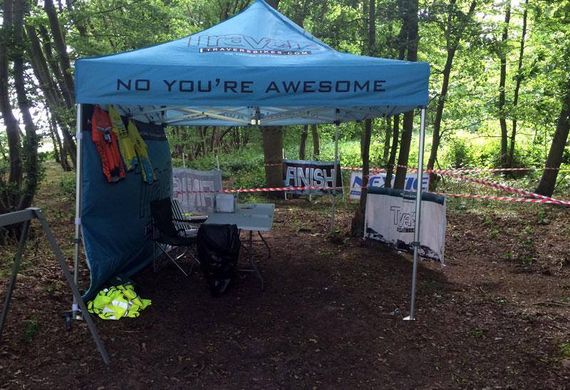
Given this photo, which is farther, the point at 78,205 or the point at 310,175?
the point at 310,175

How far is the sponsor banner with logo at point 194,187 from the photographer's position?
8742 millimetres

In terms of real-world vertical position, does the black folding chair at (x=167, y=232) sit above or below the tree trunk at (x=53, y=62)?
below

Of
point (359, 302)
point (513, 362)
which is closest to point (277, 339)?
point (359, 302)

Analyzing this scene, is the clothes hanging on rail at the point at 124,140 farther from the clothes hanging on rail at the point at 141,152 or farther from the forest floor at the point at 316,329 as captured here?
the forest floor at the point at 316,329

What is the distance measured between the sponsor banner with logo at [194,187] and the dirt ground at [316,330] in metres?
3.04

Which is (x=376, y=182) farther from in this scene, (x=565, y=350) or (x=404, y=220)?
(x=565, y=350)

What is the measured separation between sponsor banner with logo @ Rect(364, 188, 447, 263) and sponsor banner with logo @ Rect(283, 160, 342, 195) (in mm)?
3435

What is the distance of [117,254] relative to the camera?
15.2 feet

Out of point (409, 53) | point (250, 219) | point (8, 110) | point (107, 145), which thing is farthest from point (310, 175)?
point (107, 145)

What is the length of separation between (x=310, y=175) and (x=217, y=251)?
245 inches

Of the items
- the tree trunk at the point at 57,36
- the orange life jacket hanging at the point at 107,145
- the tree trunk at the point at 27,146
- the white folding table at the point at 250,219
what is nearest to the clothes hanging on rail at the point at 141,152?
the orange life jacket hanging at the point at 107,145

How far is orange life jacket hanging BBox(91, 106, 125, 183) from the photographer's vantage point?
4195 mm

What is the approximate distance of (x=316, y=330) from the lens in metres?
3.84

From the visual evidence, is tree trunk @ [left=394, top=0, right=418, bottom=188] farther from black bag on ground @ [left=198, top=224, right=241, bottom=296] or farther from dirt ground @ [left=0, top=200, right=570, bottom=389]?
black bag on ground @ [left=198, top=224, right=241, bottom=296]
